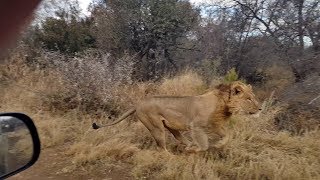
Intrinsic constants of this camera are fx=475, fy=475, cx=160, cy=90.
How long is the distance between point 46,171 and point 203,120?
2.36 metres

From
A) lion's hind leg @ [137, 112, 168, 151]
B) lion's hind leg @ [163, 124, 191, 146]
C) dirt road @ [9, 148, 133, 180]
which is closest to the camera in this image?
dirt road @ [9, 148, 133, 180]

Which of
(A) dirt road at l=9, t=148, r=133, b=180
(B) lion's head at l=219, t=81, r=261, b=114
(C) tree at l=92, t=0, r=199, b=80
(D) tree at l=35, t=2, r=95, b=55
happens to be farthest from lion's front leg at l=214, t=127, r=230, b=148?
(D) tree at l=35, t=2, r=95, b=55

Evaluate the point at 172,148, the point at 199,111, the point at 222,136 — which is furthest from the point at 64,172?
the point at 222,136

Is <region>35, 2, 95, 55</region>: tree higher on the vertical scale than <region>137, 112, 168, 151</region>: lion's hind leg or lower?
higher

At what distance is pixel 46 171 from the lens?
22.2 ft

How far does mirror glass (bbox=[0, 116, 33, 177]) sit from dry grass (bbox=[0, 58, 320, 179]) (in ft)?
12.1

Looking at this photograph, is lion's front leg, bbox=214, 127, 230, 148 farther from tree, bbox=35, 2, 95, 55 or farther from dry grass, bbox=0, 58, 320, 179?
tree, bbox=35, 2, 95, 55

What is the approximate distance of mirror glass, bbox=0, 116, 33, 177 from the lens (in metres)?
2.19

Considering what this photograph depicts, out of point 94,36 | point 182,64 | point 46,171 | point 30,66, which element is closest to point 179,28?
point 182,64

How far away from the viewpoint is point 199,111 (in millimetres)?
6895

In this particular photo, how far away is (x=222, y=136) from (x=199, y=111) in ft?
1.65

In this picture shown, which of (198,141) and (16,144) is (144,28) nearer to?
(198,141)

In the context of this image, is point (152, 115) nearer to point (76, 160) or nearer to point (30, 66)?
point (76, 160)

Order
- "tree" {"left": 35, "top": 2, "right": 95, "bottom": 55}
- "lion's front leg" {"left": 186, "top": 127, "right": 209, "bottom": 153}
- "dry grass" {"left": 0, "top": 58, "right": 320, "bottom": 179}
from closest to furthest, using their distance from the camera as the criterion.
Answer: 1. "dry grass" {"left": 0, "top": 58, "right": 320, "bottom": 179}
2. "lion's front leg" {"left": 186, "top": 127, "right": 209, "bottom": 153}
3. "tree" {"left": 35, "top": 2, "right": 95, "bottom": 55}
